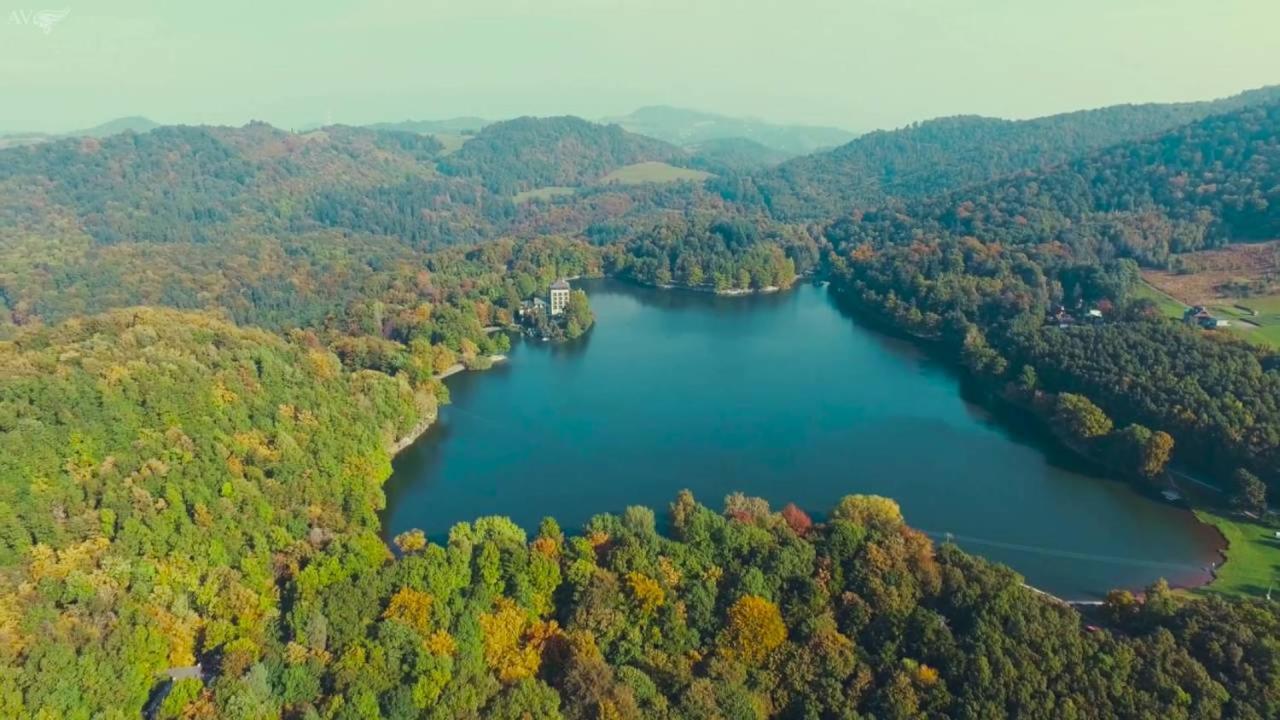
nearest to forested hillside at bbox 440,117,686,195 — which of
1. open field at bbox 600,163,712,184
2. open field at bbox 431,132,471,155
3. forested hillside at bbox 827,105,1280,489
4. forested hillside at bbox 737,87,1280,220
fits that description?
open field at bbox 600,163,712,184

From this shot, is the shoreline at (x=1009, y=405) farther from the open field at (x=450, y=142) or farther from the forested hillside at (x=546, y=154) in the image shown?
the open field at (x=450, y=142)

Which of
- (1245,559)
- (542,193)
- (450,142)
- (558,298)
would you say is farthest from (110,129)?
(1245,559)

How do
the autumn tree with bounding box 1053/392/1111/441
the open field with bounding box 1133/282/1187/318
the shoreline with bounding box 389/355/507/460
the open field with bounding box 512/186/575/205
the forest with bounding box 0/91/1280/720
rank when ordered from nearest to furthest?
the forest with bounding box 0/91/1280/720, the autumn tree with bounding box 1053/392/1111/441, the shoreline with bounding box 389/355/507/460, the open field with bounding box 1133/282/1187/318, the open field with bounding box 512/186/575/205

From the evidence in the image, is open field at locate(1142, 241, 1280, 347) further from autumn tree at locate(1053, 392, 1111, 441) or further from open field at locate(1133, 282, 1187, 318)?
autumn tree at locate(1053, 392, 1111, 441)

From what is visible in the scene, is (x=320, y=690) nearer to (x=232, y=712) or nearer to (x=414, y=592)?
(x=232, y=712)

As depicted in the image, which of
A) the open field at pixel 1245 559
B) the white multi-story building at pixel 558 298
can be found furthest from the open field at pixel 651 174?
the open field at pixel 1245 559
